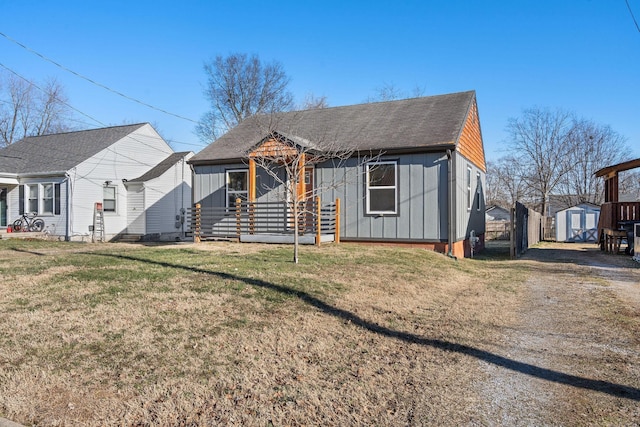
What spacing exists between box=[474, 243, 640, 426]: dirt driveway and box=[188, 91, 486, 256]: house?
16.6 feet

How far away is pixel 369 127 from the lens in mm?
15367

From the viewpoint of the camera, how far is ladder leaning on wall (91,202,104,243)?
1997 centimetres

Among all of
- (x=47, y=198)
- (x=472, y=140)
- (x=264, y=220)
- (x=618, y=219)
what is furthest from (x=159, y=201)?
(x=618, y=219)

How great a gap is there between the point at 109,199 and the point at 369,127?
490 inches

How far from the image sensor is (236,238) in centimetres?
1423

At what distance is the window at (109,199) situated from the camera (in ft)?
68.2

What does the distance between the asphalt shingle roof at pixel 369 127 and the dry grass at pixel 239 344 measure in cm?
596

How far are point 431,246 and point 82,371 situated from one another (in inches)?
408

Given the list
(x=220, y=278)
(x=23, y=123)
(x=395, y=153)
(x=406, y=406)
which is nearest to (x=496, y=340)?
(x=406, y=406)

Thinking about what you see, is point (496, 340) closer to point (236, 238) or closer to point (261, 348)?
point (261, 348)

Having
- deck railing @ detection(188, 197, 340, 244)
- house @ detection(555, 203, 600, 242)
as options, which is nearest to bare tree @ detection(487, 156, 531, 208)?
house @ detection(555, 203, 600, 242)

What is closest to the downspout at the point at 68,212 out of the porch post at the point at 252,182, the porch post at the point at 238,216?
the porch post at the point at 238,216

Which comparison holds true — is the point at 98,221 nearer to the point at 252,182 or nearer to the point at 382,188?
the point at 252,182

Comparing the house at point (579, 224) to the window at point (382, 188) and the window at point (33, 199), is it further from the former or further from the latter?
the window at point (33, 199)
